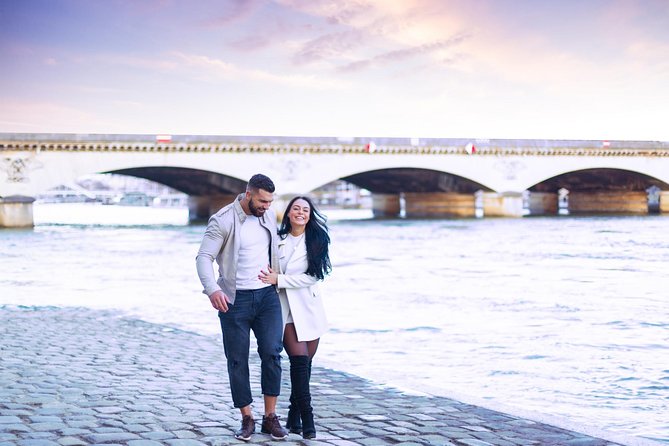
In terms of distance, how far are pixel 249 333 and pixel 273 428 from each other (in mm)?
665

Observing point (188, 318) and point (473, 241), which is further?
point (473, 241)

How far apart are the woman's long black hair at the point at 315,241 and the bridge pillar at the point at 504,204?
2293 inches

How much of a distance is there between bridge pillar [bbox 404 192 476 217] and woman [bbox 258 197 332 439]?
63.1 metres

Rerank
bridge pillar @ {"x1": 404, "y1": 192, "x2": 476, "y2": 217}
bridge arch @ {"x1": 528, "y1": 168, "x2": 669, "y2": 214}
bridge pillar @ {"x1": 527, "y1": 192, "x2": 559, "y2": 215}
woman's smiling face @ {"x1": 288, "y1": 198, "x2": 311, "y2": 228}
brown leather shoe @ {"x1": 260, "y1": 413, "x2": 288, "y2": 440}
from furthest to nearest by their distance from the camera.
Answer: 1. bridge pillar @ {"x1": 527, "y1": 192, "x2": 559, "y2": 215}
2. bridge pillar @ {"x1": 404, "y1": 192, "x2": 476, "y2": 217}
3. bridge arch @ {"x1": 528, "y1": 168, "x2": 669, "y2": 214}
4. woman's smiling face @ {"x1": 288, "y1": 198, "x2": 311, "y2": 228}
5. brown leather shoe @ {"x1": 260, "y1": 413, "x2": 288, "y2": 440}

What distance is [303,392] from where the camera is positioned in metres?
5.77

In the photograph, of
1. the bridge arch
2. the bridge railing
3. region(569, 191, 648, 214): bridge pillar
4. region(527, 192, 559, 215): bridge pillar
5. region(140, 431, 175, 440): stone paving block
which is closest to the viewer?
region(140, 431, 175, 440): stone paving block

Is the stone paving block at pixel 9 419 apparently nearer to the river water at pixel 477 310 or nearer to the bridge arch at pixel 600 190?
the river water at pixel 477 310

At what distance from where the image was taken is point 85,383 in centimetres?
746

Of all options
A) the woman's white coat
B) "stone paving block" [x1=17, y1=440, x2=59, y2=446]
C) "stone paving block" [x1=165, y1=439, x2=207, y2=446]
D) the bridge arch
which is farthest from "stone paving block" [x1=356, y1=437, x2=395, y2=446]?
the bridge arch

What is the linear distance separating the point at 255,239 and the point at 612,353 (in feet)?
21.0

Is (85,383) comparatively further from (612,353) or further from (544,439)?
(612,353)

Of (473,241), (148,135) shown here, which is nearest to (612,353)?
(473,241)

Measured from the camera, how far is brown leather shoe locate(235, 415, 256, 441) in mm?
5551

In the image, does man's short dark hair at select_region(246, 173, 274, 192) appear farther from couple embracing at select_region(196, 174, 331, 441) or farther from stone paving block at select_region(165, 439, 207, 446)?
stone paving block at select_region(165, 439, 207, 446)
